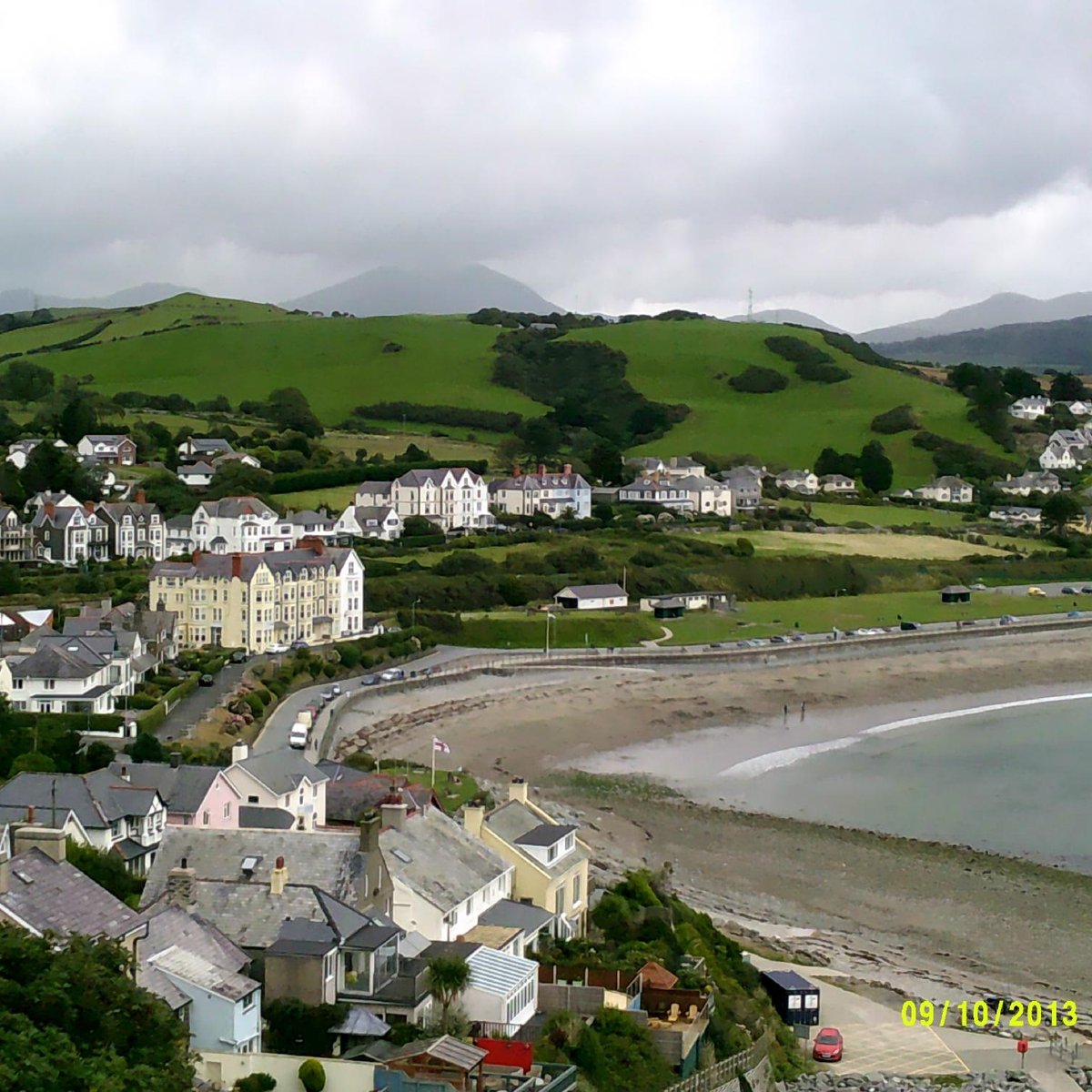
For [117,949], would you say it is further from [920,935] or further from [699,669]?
[699,669]

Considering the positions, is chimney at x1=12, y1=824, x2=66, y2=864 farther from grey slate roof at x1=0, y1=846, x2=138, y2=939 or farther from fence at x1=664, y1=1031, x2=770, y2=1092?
fence at x1=664, y1=1031, x2=770, y2=1092

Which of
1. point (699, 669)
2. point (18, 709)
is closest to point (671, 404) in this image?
point (699, 669)

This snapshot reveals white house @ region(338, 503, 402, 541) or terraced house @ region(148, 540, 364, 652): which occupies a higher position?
white house @ region(338, 503, 402, 541)

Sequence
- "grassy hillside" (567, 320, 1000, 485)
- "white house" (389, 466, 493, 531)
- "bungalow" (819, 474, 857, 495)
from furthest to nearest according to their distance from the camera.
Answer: "grassy hillside" (567, 320, 1000, 485) → "bungalow" (819, 474, 857, 495) → "white house" (389, 466, 493, 531)

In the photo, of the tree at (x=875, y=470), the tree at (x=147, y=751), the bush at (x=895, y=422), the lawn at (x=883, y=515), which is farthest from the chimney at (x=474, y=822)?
the bush at (x=895, y=422)

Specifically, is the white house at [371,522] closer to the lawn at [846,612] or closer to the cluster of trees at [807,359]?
the lawn at [846,612]

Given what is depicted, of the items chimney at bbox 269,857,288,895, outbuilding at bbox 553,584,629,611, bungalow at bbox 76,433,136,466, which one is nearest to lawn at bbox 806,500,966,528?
outbuilding at bbox 553,584,629,611
